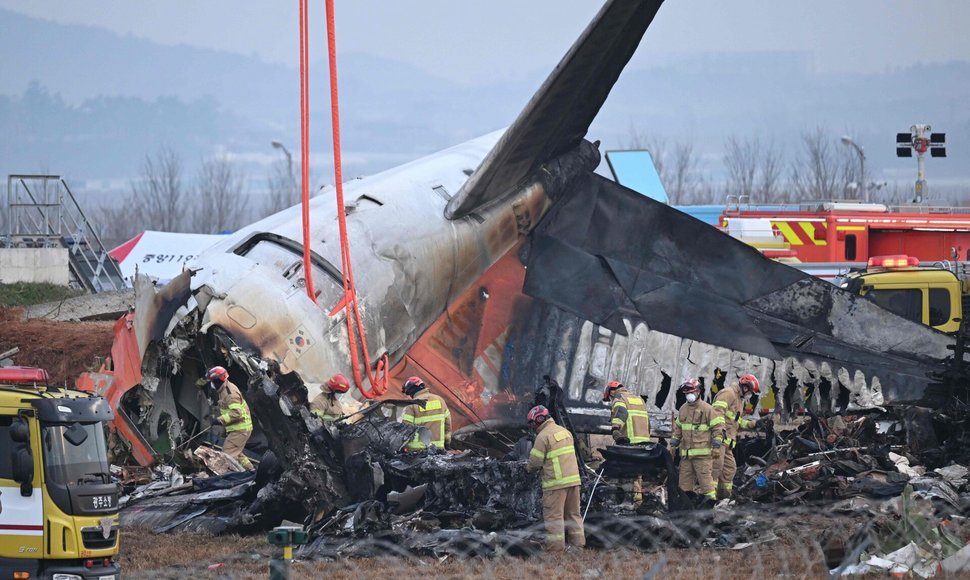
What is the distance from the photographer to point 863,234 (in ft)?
107

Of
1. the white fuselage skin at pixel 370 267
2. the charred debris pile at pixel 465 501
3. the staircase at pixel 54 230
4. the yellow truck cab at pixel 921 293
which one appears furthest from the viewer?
the staircase at pixel 54 230

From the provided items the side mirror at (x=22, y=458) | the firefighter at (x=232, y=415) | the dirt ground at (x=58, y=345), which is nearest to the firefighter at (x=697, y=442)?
the firefighter at (x=232, y=415)

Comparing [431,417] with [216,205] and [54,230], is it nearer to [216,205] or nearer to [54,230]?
[54,230]

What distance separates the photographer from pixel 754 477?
624 inches

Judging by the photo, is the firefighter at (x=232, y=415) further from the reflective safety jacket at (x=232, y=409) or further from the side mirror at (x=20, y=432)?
the side mirror at (x=20, y=432)

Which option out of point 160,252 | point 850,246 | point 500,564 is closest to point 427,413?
point 500,564

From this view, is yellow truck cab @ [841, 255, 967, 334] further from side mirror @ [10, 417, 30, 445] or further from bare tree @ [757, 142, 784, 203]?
bare tree @ [757, 142, 784, 203]

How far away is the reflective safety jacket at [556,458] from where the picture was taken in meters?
12.4

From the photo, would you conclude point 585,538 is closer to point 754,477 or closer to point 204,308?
point 754,477

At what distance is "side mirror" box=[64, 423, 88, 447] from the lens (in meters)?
10.1

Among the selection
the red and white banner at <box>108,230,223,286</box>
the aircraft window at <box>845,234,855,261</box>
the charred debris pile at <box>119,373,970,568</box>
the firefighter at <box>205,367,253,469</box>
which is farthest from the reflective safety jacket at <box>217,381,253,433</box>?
the aircraft window at <box>845,234,855,261</box>

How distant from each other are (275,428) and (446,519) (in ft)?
7.22

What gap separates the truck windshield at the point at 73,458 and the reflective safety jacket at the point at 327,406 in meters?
3.69

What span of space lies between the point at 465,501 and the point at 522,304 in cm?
531
